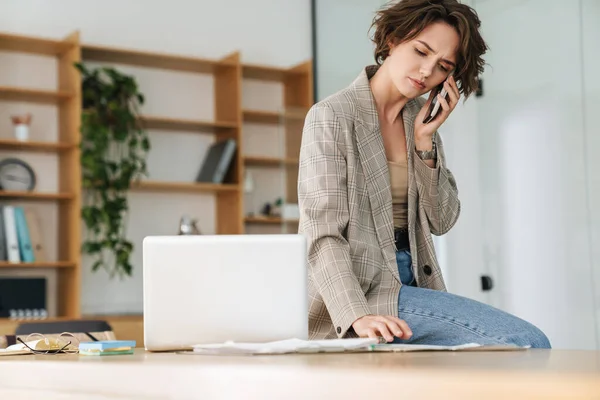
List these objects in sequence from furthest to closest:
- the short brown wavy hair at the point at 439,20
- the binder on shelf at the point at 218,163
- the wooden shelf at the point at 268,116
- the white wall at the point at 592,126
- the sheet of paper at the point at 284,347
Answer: the wooden shelf at the point at 268,116 < the binder on shelf at the point at 218,163 < the white wall at the point at 592,126 < the short brown wavy hair at the point at 439,20 < the sheet of paper at the point at 284,347

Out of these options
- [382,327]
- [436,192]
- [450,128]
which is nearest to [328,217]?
[436,192]

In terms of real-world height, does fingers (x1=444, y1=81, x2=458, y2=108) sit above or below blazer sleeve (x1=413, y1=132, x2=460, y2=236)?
above

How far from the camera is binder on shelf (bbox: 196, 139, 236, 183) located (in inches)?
209

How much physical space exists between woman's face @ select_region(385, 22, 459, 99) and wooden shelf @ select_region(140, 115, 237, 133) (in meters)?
3.24

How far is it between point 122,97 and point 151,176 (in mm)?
543

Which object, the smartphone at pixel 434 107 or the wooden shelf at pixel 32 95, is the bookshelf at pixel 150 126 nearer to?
the wooden shelf at pixel 32 95

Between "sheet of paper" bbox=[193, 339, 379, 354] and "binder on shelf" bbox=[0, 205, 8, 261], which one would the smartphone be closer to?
"sheet of paper" bbox=[193, 339, 379, 354]

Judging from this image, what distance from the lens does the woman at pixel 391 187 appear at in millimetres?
1773

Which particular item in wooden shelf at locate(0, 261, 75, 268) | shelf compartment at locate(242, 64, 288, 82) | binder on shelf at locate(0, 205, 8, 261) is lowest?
wooden shelf at locate(0, 261, 75, 268)

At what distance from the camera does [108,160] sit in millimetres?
5152

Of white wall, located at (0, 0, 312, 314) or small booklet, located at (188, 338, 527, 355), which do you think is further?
white wall, located at (0, 0, 312, 314)

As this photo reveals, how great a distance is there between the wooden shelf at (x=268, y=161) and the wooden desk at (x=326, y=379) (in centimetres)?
452

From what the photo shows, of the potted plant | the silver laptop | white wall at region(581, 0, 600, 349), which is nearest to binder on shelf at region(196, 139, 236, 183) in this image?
the potted plant

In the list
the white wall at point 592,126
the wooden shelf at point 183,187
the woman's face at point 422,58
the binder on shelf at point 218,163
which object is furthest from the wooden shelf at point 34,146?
the woman's face at point 422,58
